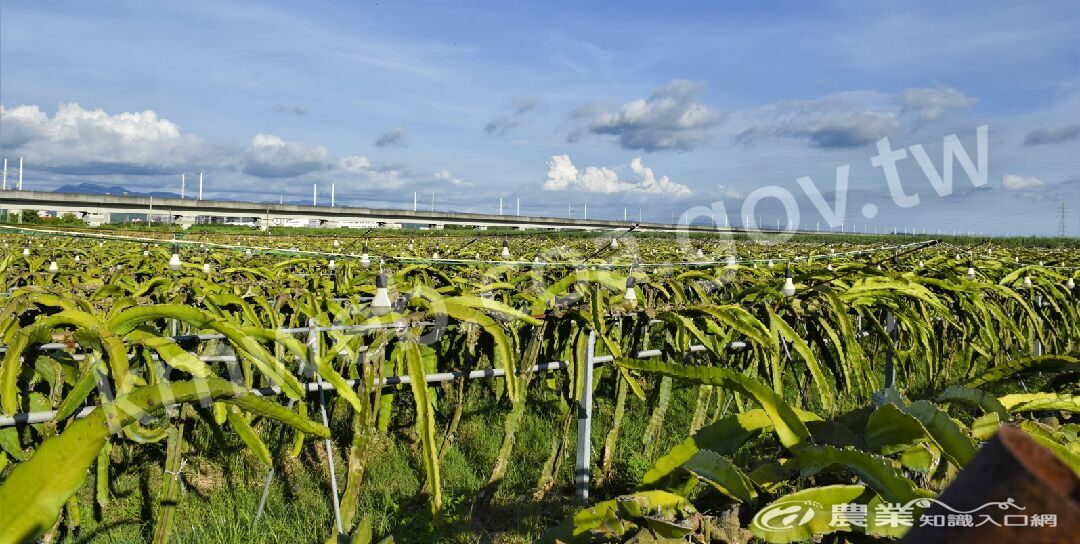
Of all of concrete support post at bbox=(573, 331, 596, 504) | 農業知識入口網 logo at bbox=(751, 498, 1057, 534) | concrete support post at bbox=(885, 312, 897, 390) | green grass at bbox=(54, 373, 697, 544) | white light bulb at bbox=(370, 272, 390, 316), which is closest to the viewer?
農業知識入口網 logo at bbox=(751, 498, 1057, 534)

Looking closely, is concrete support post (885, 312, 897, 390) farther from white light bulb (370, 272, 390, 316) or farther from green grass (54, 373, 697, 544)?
white light bulb (370, 272, 390, 316)

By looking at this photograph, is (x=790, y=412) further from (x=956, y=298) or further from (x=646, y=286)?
(x=956, y=298)

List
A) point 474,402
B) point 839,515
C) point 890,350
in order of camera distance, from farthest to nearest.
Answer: point 474,402, point 890,350, point 839,515

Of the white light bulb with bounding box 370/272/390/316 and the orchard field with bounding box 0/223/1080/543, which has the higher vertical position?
the white light bulb with bounding box 370/272/390/316

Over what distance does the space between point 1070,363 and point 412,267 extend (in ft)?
8.55

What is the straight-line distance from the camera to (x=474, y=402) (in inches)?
166

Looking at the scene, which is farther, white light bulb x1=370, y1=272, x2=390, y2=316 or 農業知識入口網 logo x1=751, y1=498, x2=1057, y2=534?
white light bulb x1=370, y1=272, x2=390, y2=316

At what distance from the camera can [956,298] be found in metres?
3.06

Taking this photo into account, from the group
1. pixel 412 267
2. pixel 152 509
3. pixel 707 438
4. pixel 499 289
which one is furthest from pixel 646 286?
pixel 152 509

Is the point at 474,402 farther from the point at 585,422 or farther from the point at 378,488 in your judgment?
the point at 585,422

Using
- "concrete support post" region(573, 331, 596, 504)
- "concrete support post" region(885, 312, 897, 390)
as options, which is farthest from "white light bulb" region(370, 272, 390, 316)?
"concrete support post" region(885, 312, 897, 390)

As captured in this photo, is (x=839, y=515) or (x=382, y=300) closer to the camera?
(x=839, y=515)

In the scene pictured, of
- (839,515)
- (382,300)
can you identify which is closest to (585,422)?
(382,300)

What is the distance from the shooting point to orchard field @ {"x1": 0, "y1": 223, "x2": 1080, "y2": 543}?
0.80 meters
